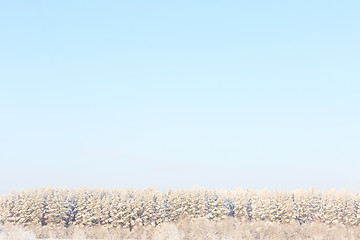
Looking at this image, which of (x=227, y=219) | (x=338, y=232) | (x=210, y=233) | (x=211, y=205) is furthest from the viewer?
(x=211, y=205)

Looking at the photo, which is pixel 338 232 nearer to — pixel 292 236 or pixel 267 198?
pixel 292 236

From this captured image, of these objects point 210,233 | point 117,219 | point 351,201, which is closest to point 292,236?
point 210,233

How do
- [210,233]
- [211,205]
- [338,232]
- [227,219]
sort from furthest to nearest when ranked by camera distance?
[211,205] → [227,219] → [338,232] → [210,233]

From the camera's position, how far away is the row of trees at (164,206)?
73562mm

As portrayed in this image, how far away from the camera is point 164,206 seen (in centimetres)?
7544

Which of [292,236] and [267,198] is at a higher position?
[267,198]

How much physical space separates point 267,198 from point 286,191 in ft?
12.4

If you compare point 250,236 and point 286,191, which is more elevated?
point 286,191

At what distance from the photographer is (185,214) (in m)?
74.9

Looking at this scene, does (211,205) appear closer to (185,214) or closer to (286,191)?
(185,214)

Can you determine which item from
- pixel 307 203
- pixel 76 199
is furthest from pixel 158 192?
pixel 307 203

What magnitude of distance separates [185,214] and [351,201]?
28862 mm

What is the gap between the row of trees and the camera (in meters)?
73.6

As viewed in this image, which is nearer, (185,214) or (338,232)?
(338,232)
